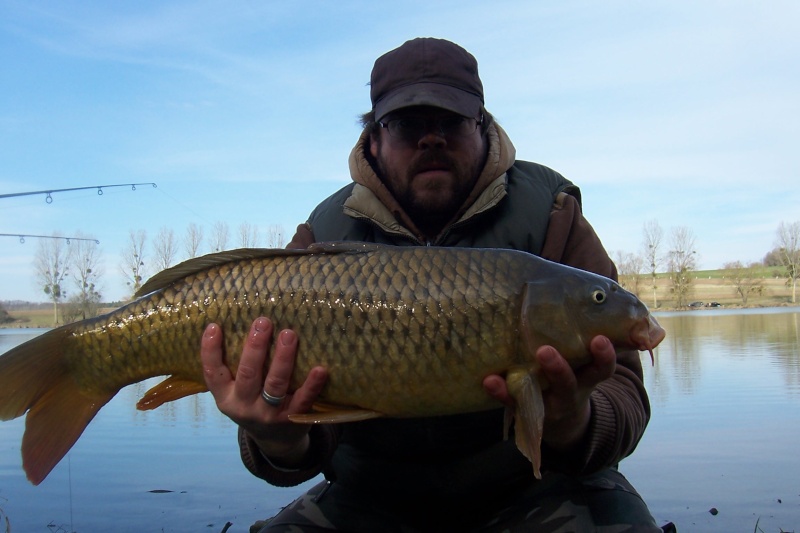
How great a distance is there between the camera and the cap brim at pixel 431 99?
89.4 inches

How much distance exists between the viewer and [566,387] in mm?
1713

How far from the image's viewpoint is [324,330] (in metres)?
1.77

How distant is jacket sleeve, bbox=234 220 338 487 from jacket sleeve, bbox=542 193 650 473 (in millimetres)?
702

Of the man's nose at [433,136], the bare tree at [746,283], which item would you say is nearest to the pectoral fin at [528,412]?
the man's nose at [433,136]

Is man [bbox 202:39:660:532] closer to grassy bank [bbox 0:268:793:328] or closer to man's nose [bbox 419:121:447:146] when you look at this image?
man's nose [bbox 419:121:447:146]

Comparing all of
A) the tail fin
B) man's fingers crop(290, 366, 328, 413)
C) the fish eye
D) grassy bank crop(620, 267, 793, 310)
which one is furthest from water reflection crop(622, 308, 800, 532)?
grassy bank crop(620, 267, 793, 310)

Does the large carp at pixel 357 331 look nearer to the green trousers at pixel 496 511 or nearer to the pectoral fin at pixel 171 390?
the pectoral fin at pixel 171 390

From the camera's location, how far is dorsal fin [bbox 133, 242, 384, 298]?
189 centimetres

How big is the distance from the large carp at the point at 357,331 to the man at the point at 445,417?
60 mm

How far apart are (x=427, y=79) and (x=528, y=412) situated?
1244 millimetres

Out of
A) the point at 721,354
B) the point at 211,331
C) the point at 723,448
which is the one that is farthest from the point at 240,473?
the point at 721,354

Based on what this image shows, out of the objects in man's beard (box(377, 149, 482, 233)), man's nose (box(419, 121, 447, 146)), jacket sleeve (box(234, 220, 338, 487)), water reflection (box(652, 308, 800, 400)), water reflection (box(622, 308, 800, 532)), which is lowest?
water reflection (box(652, 308, 800, 400))

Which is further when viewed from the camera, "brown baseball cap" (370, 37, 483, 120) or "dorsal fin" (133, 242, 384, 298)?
"brown baseball cap" (370, 37, 483, 120)

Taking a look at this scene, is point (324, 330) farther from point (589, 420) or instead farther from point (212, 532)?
point (212, 532)
